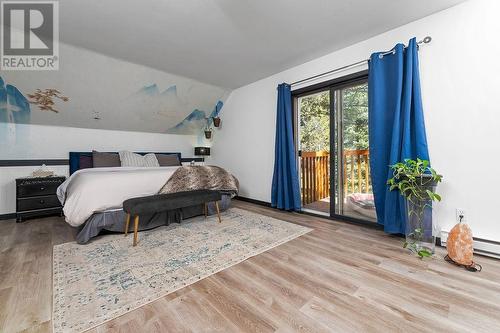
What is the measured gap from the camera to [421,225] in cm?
204

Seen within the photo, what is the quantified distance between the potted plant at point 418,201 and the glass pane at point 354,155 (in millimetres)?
670

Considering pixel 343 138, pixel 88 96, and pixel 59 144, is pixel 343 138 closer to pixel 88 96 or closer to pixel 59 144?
pixel 88 96

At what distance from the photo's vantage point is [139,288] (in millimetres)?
1458

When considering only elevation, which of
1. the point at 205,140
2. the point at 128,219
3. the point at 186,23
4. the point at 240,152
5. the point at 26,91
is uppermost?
Result: the point at 186,23

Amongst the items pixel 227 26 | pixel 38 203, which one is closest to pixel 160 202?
pixel 227 26

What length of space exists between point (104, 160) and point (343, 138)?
3956 millimetres

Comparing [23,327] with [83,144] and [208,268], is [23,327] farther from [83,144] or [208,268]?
[83,144]

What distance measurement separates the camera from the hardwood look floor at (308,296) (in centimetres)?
114

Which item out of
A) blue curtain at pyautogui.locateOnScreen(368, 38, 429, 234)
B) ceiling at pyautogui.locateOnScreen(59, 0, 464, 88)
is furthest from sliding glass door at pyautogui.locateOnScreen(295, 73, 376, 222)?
ceiling at pyautogui.locateOnScreen(59, 0, 464, 88)

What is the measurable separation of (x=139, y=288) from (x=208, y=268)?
1.65 feet

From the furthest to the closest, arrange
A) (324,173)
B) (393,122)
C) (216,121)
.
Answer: (216,121), (324,173), (393,122)

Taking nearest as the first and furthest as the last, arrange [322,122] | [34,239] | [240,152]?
[34,239], [322,122], [240,152]

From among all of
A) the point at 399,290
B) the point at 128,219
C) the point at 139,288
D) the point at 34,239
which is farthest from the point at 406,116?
the point at 34,239

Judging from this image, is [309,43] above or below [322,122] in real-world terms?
above
